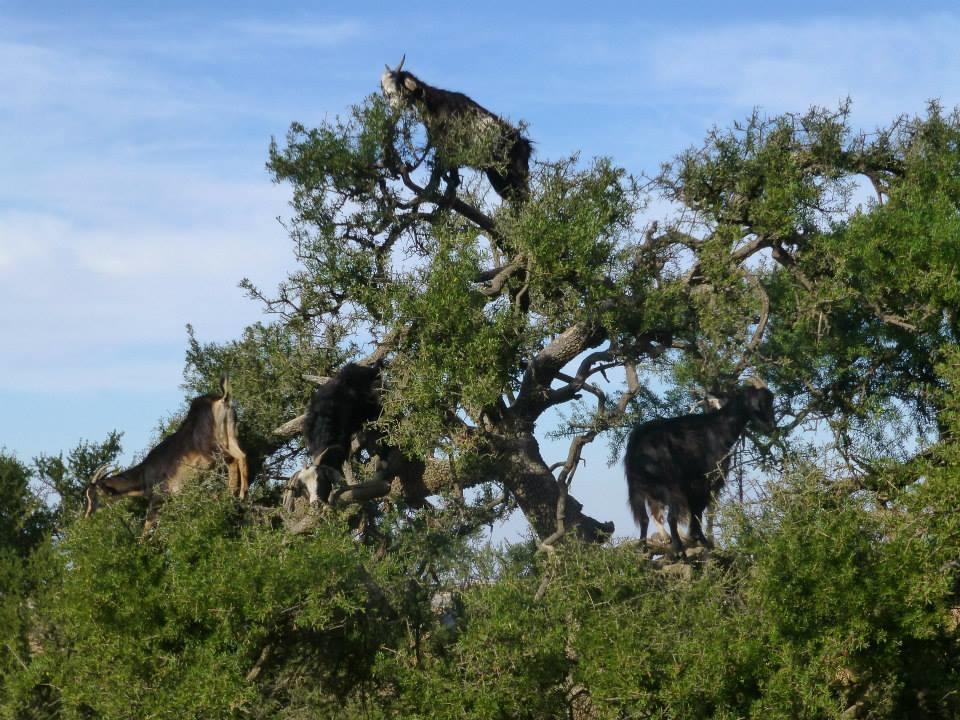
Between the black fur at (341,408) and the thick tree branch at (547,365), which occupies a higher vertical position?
the thick tree branch at (547,365)

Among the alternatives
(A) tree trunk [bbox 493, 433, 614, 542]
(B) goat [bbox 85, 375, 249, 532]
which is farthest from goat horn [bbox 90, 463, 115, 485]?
(A) tree trunk [bbox 493, 433, 614, 542]

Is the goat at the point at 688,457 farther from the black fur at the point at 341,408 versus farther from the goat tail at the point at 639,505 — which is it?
the black fur at the point at 341,408

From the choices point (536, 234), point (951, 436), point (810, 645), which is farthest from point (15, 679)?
point (951, 436)

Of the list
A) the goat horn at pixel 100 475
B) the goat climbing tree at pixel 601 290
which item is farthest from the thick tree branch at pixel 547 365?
the goat horn at pixel 100 475

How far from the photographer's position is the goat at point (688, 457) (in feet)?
35.8

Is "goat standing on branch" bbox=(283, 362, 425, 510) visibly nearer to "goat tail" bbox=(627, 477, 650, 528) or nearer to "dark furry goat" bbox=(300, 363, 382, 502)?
"dark furry goat" bbox=(300, 363, 382, 502)

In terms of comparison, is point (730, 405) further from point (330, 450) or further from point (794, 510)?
point (330, 450)

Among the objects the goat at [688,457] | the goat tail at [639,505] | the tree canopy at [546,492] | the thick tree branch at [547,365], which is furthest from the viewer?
the goat tail at [639,505]

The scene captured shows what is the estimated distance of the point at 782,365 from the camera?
423 inches

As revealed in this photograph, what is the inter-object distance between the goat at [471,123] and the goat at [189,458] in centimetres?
348

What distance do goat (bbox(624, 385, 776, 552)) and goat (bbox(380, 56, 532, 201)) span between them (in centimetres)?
283

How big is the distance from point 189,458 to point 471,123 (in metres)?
4.44

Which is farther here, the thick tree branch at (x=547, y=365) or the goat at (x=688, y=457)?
the goat at (x=688, y=457)

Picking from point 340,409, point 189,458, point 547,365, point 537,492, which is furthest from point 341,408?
point 537,492
